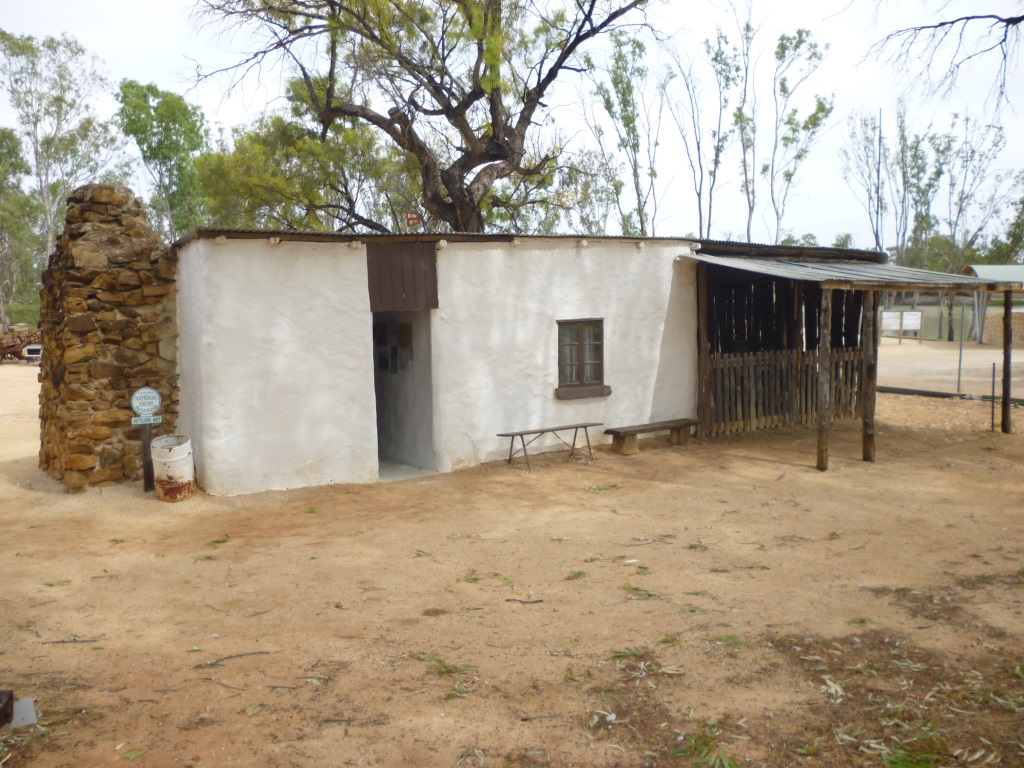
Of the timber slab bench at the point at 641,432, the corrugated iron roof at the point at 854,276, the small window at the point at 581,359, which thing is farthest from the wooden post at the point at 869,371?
the small window at the point at 581,359

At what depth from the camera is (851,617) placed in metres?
4.94

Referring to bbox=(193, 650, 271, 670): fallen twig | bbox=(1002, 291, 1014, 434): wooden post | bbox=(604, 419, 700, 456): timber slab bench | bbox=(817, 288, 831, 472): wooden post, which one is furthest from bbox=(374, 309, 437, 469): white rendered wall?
bbox=(1002, 291, 1014, 434): wooden post

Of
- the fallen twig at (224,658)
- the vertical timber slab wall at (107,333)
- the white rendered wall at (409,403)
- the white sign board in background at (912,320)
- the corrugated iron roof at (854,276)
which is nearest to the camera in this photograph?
the fallen twig at (224,658)

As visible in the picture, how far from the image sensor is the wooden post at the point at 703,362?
37.9 feet

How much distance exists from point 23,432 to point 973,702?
14.9m

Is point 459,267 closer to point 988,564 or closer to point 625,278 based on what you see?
point 625,278

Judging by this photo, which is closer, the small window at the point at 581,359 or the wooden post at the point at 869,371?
the wooden post at the point at 869,371


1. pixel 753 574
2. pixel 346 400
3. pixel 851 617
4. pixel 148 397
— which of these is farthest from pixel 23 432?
pixel 851 617

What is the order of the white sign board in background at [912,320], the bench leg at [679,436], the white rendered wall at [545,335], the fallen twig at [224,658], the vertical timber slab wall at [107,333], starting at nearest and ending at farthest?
the fallen twig at [224,658] → the vertical timber slab wall at [107,333] → the white rendered wall at [545,335] → the bench leg at [679,436] → the white sign board in background at [912,320]

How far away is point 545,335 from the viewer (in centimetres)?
1045

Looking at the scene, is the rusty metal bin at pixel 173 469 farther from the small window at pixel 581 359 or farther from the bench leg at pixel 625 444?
the bench leg at pixel 625 444

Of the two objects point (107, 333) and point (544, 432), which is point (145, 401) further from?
point (544, 432)

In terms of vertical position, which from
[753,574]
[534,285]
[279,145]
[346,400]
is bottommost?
[753,574]

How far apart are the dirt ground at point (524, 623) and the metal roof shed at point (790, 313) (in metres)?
2.62
